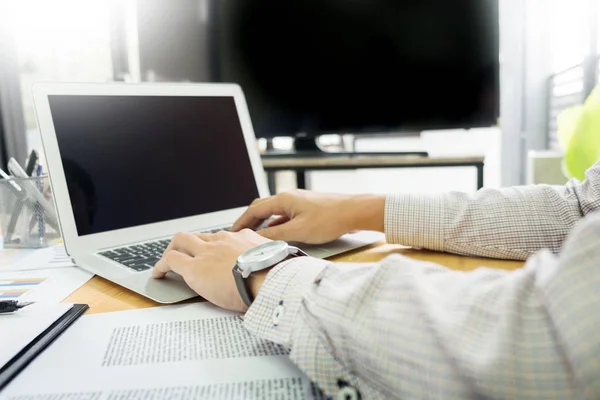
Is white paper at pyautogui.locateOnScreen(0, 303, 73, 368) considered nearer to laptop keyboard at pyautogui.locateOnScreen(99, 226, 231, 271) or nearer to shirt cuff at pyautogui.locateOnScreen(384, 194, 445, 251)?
laptop keyboard at pyautogui.locateOnScreen(99, 226, 231, 271)

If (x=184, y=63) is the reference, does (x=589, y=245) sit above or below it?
below

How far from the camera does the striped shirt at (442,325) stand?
0.29 m

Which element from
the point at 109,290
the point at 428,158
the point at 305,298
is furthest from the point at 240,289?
the point at 428,158

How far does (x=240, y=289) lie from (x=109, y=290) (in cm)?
22

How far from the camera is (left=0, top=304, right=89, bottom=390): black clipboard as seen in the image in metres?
0.39

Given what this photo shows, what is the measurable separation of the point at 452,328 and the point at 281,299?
0.54ft

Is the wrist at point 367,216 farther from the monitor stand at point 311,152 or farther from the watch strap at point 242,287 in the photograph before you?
the monitor stand at point 311,152

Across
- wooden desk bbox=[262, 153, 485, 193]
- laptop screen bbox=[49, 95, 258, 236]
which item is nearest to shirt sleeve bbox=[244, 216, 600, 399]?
laptop screen bbox=[49, 95, 258, 236]

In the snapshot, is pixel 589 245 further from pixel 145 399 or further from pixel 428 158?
pixel 428 158

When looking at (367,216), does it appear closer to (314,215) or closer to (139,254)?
(314,215)

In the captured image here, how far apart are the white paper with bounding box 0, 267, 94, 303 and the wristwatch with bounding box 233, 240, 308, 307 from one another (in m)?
0.25

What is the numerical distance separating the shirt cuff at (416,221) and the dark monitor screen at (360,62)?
835mm

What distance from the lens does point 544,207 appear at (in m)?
0.72

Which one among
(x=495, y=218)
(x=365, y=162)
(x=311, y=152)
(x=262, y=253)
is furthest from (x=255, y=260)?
(x=311, y=152)
